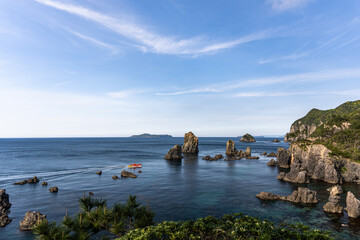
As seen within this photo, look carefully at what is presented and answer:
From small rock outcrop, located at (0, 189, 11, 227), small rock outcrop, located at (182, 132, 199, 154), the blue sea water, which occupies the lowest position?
the blue sea water

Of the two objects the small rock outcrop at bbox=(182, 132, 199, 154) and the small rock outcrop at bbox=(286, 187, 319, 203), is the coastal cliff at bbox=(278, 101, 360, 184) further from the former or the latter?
the small rock outcrop at bbox=(182, 132, 199, 154)

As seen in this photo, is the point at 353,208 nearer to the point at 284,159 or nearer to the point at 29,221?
the point at 29,221

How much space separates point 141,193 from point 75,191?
21.7m

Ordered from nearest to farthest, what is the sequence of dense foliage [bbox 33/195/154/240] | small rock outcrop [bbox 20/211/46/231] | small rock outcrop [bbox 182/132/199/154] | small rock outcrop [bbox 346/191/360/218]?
dense foliage [bbox 33/195/154/240], small rock outcrop [bbox 20/211/46/231], small rock outcrop [bbox 346/191/360/218], small rock outcrop [bbox 182/132/199/154]

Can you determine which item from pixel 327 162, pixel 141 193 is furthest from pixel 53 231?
pixel 327 162

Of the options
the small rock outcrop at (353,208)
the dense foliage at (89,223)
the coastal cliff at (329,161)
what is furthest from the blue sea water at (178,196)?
the dense foliage at (89,223)

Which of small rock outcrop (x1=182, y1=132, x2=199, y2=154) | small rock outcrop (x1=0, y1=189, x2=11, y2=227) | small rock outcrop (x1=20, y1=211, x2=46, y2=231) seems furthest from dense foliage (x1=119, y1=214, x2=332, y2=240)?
small rock outcrop (x1=182, y1=132, x2=199, y2=154)

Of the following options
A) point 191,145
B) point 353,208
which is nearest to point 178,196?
point 353,208

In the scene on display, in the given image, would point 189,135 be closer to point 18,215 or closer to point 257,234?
point 18,215

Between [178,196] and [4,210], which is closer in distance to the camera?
[4,210]

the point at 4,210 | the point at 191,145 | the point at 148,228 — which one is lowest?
the point at 4,210

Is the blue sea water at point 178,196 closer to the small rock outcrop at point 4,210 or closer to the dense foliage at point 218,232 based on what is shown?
the small rock outcrop at point 4,210

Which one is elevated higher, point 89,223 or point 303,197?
point 89,223

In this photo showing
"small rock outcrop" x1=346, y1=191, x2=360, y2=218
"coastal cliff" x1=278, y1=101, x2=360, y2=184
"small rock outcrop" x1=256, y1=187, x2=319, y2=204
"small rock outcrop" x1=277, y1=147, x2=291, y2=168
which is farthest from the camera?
"small rock outcrop" x1=277, y1=147, x2=291, y2=168
